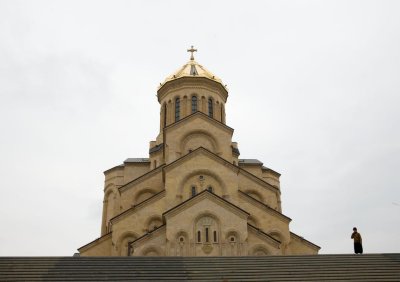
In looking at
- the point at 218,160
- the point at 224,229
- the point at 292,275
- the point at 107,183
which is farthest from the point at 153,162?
the point at 292,275

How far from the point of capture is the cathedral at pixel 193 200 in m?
19.8

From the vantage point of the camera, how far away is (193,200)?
20.2 metres

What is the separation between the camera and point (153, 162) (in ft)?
95.3

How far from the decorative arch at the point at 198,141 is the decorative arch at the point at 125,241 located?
20.0ft

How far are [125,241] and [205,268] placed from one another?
9.89 metres

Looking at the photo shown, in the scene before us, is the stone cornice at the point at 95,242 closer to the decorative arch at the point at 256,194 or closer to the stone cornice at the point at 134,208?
the stone cornice at the point at 134,208

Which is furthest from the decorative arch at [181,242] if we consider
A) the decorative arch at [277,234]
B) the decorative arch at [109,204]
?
the decorative arch at [109,204]

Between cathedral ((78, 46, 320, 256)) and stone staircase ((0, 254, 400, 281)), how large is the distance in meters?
5.88

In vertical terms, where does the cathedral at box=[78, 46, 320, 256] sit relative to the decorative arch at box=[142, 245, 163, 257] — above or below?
above

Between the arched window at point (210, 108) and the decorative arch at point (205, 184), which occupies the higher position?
the arched window at point (210, 108)

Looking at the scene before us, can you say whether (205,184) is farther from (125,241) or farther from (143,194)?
(125,241)

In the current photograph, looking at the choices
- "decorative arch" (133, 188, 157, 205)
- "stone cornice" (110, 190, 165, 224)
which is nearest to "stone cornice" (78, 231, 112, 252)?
"stone cornice" (110, 190, 165, 224)

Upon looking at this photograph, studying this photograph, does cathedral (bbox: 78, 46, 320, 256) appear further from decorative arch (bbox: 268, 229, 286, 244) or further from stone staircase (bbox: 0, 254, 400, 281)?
stone staircase (bbox: 0, 254, 400, 281)

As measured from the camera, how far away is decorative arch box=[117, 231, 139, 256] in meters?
21.9
